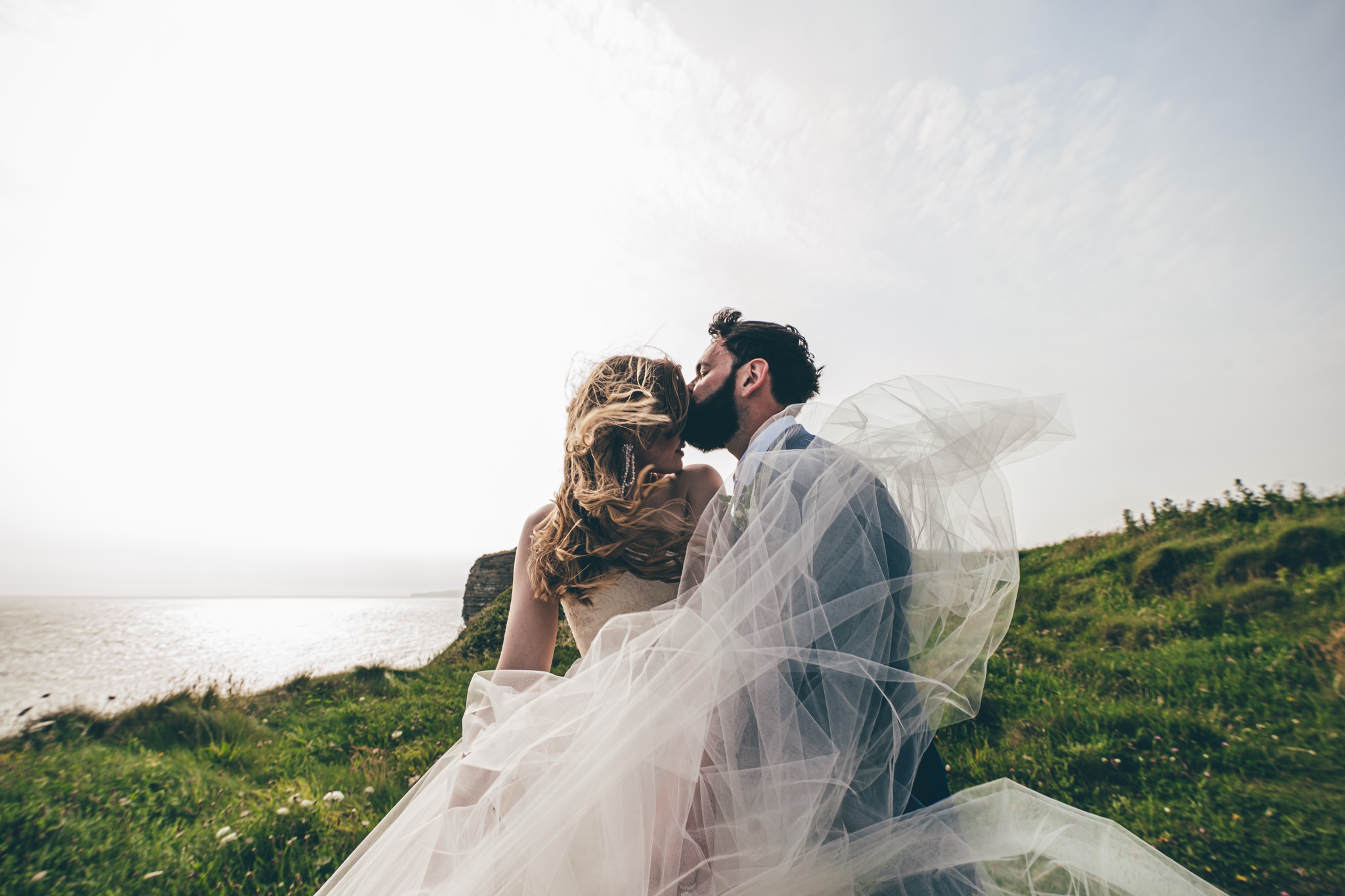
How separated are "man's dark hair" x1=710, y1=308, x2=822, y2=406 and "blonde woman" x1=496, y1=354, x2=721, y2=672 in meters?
0.77

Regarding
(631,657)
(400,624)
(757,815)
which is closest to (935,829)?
(757,815)

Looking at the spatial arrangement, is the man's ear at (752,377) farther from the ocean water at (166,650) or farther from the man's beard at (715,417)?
the ocean water at (166,650)

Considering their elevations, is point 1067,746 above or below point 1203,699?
below

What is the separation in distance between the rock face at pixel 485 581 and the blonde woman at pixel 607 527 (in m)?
11.3

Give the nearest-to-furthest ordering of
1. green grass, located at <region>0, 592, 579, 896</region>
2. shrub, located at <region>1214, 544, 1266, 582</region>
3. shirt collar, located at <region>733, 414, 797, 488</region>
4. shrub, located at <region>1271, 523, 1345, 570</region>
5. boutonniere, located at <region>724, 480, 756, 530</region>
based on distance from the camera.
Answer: boutonniere, located at <region>724, 480, 756, 530</region>, shirt collar, located at <region>733, 414, 797, 488</region>, green grass, located at <region>0, 592, 579, 896</region>, shrub, located at <region>1271, 523, 1345, 570</region>, shrub, located at <region>1214, 544, 1266, 582</region>

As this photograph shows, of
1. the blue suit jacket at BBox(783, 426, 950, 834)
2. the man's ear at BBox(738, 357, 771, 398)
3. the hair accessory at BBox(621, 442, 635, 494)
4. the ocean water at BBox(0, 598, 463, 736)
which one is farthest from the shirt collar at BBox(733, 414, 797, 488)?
the ocean water at BBox(0, 598, 463, 736)

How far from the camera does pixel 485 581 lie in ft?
44.4

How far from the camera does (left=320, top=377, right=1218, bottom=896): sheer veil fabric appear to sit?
63.4 inches

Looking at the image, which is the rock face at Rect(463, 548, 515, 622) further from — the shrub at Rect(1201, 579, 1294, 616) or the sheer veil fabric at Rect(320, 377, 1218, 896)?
the shrub at Rect(1201, 579, 1294, 616)

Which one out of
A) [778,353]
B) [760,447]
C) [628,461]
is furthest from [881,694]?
[778,353]

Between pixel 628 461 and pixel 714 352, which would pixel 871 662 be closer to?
pixel 628 461

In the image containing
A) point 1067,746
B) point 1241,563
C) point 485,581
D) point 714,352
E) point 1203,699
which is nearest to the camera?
point 714,352

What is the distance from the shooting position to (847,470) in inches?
77.7

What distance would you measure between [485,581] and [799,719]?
1311 centimetres
